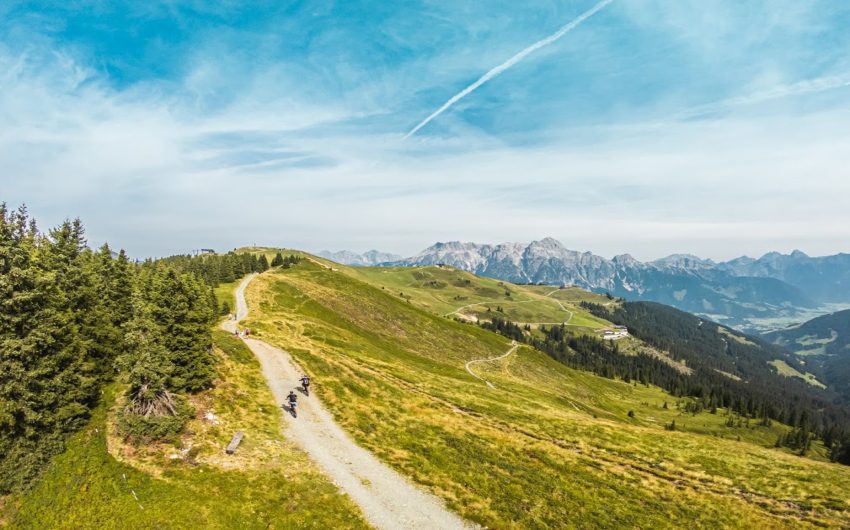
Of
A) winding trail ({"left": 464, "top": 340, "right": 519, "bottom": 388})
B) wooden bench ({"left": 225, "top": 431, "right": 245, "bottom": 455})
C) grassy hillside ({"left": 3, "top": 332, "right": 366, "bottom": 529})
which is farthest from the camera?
winding trail ({"left": 464, "top": 340, "right": 519, "bottom": 388})

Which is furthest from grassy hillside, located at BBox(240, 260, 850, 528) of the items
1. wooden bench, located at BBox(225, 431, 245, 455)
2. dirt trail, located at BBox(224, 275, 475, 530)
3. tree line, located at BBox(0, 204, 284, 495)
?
tree line, located at BBox(0, 204, 284, 495)

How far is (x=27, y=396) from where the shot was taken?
98.7 feet

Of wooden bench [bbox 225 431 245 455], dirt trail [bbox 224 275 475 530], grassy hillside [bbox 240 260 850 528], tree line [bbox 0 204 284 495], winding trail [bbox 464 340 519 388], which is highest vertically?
tree line [bbox 0 204 284 495]

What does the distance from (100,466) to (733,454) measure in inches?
2642

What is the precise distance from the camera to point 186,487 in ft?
92.1

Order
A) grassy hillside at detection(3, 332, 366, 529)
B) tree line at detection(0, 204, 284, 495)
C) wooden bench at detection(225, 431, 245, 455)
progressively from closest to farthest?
grassy hillside at detection(3, 332, 366, 529) → tree line at detection(0, 204, 284, 495) → wooden bench at detection(225, 431, 245, 455)

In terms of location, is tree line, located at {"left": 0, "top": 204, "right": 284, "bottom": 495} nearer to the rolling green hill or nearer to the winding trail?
the rolling green hill

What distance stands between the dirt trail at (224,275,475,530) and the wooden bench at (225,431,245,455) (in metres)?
4.08

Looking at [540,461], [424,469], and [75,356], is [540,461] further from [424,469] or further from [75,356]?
[75,356]

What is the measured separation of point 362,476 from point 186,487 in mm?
11899

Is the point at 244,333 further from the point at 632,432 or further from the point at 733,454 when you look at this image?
the point at 733,454

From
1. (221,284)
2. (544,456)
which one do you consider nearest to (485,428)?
(544,456)

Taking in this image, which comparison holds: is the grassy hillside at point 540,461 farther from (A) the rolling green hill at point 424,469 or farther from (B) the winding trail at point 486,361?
(B) the winding trail at point 486,361

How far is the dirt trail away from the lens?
86.9 ft
